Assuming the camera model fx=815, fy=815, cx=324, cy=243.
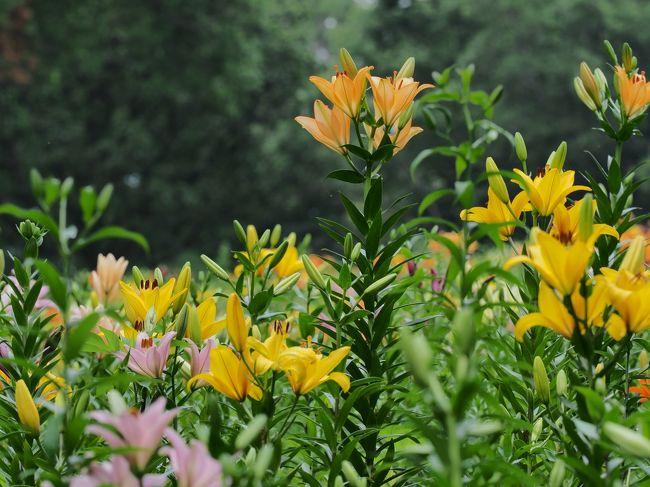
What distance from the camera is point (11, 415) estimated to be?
1.27m

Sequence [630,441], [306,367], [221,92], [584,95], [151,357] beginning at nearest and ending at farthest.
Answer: [630,441]
[306,367]
[151,357]
[584,95]
[221,92]

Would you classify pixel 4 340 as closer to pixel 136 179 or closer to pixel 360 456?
pixel 360 456

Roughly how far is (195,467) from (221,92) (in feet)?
54.9

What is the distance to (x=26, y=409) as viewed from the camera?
106 centimetres

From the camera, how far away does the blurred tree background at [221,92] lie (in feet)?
54.8

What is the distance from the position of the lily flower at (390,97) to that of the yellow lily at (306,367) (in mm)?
422

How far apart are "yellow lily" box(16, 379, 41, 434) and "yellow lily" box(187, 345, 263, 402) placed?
217 mm

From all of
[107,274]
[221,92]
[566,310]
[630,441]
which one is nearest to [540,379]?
[566,310]

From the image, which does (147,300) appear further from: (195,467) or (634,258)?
(634,258)

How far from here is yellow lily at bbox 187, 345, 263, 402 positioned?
103 centimetres

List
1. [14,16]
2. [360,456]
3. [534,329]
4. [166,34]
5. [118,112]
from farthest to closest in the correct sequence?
[118,112] → [166,34] → [14,16] → [534,329] → [360,456]

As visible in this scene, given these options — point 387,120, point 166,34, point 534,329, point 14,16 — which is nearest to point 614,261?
point 534,329

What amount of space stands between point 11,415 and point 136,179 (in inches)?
716

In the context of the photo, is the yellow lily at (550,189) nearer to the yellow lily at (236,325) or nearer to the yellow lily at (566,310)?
the yellow lily at (566,310)
